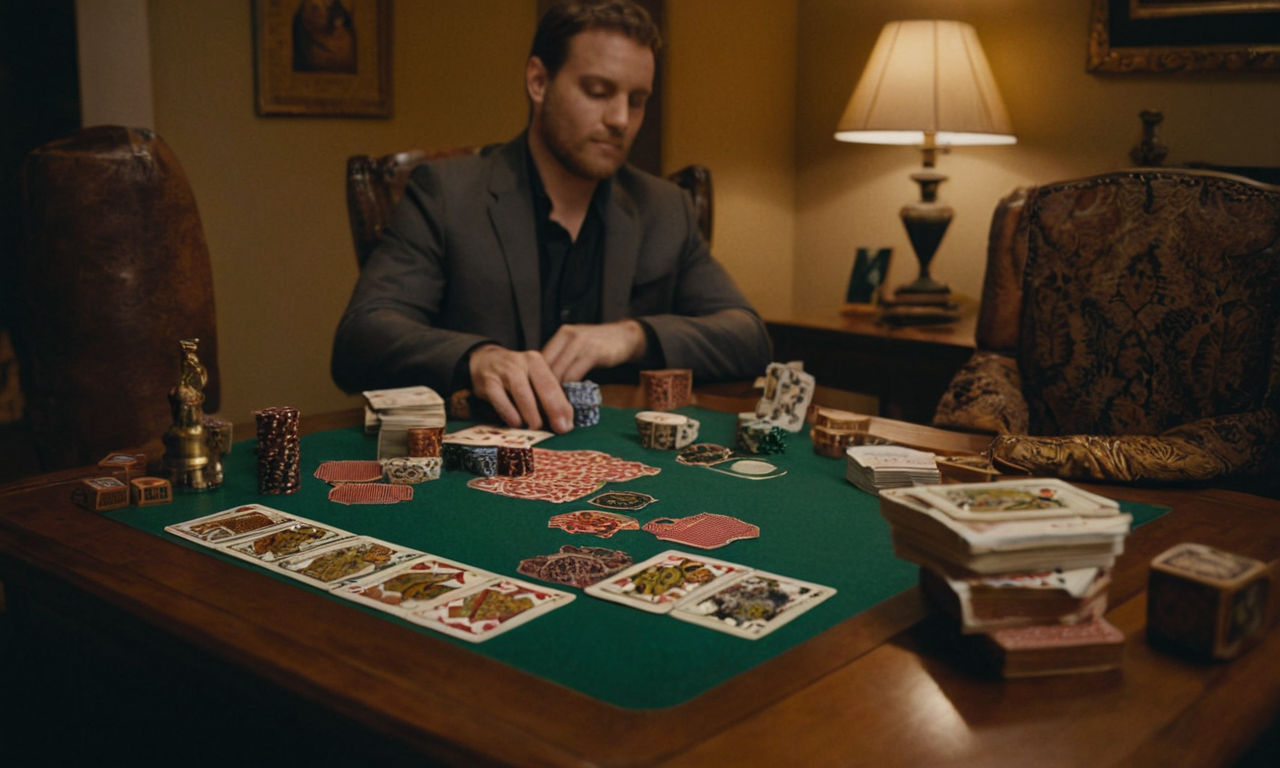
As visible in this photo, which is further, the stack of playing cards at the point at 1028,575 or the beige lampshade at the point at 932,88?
the beige lampshade at the point at 932,88

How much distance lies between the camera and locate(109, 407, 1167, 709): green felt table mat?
1059 millimetres

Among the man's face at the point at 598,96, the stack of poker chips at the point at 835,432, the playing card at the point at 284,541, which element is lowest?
the playing card at the point at 284,541

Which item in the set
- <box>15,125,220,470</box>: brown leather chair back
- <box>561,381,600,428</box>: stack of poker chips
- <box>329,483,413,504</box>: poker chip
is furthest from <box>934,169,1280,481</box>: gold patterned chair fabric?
<box>15,125,220,470</box>: brown leather chair back

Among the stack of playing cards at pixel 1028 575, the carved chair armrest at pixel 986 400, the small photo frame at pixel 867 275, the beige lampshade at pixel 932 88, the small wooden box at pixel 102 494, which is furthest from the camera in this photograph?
the small photo frame at pixel 867 275

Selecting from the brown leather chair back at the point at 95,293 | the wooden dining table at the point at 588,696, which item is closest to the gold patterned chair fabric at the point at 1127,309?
the wooden dining table at the point at 588,696

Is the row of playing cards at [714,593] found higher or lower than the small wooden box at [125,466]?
lower

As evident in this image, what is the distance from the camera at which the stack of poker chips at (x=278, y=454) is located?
163 centimetres

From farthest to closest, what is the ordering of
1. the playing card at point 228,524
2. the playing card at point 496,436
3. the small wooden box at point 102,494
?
the playing card at point 496,436, the small wooden box at point 102,494, the playing card at point 228,524

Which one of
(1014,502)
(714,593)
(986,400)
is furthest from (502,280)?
(1014,502)

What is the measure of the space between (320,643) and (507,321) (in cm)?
178

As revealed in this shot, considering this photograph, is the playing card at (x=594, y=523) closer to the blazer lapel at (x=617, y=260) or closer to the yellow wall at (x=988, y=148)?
the blazer lapel at (x=617, y=260)

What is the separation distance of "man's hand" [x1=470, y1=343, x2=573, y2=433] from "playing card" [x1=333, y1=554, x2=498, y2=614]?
77cm

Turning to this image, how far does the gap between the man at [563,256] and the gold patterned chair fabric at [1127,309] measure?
657 millimetres

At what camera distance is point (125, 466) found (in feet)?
5.47
